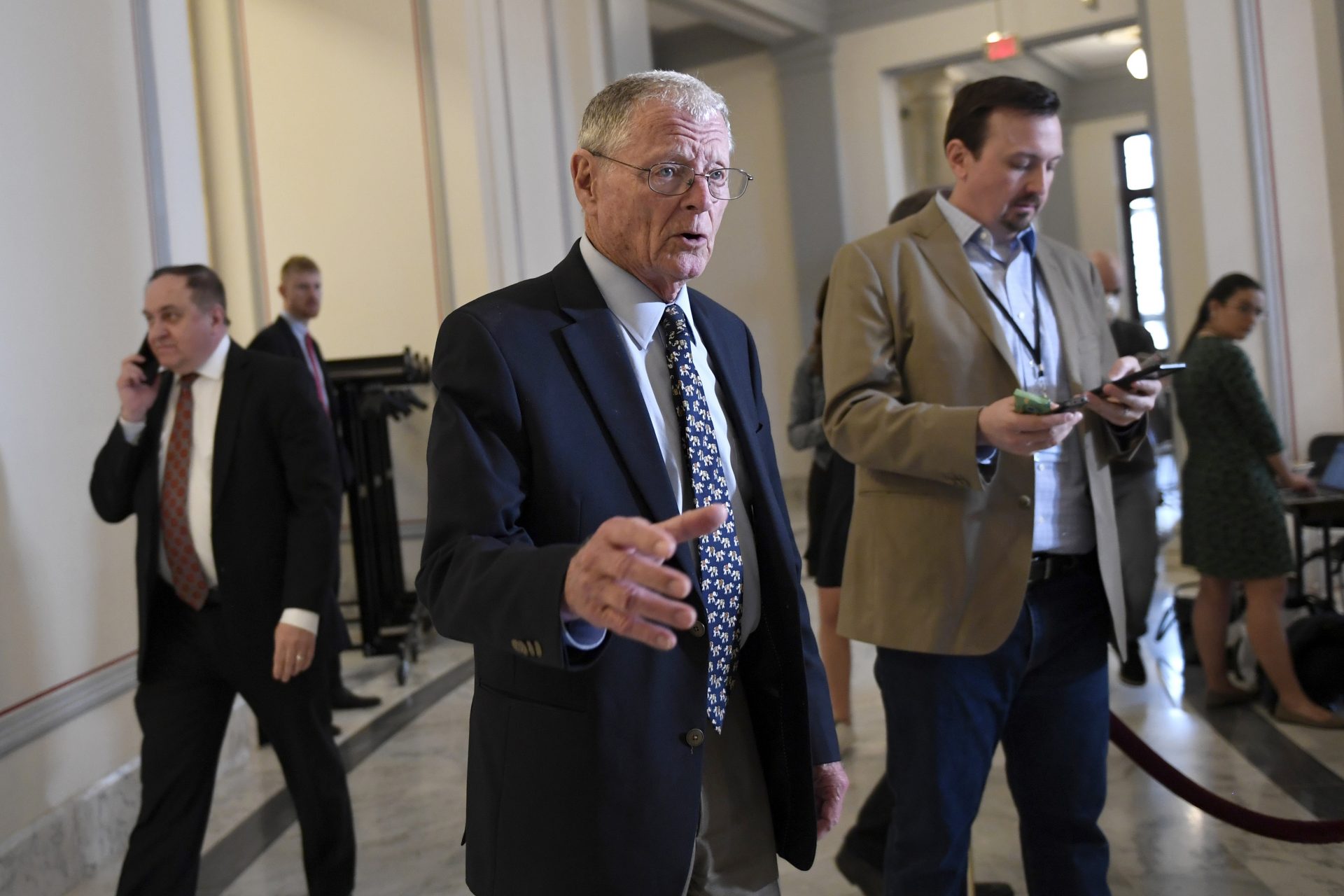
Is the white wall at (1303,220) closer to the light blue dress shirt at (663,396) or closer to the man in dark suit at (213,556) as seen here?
the man in dark suit at (213,556)

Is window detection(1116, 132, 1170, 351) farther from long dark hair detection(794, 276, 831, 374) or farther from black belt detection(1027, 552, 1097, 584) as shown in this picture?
black belt detection(1027, 552, 1097, 584)

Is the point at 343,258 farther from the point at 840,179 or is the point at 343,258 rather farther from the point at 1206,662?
the point at 1206,662

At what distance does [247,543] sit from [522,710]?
1704 mm

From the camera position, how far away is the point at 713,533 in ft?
5.10

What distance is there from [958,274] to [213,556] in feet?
6.32

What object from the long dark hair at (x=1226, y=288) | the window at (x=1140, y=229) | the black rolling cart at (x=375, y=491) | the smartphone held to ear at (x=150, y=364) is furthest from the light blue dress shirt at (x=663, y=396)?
the window at (x=1140, y=229)

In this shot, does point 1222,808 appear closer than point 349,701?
Yes

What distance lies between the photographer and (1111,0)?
9531 millimetres

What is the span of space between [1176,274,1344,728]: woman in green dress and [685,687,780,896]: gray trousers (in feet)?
11.5

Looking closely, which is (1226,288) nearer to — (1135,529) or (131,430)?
(1135,529)

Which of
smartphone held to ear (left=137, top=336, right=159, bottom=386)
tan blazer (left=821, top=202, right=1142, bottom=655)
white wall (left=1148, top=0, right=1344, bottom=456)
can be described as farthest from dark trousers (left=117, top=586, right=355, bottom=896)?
white wall (left=1148, top=0, right=1344, bottom=456)

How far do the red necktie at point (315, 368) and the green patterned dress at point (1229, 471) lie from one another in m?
3.77

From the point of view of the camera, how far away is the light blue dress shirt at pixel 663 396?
1.58 metres

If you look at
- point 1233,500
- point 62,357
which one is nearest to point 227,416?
point 62,357
